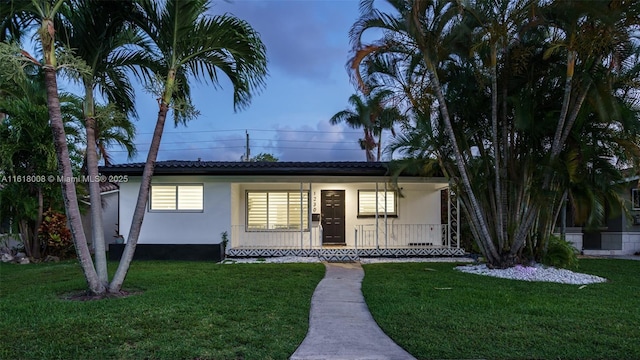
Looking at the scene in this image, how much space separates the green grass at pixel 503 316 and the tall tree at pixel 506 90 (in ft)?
6.44

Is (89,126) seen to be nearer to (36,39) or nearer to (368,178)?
(36,39)

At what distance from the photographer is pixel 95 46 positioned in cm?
695

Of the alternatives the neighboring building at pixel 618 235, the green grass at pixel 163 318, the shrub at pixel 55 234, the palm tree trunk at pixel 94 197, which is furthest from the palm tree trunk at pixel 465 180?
the shrub at pixel 55 234

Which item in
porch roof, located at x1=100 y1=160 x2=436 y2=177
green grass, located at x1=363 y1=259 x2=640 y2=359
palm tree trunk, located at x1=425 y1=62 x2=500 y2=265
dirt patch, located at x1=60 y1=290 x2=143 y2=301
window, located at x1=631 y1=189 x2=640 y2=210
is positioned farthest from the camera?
window, located at x1=631 y1=189 x2=640 y2=210

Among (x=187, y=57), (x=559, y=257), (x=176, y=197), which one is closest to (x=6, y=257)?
(x=176, y=197)

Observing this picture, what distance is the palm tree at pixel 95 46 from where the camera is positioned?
21.6 ft

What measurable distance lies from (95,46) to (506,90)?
323 inches

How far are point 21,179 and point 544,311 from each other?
13043 mm

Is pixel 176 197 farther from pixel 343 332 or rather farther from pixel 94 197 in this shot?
pixel 343 332

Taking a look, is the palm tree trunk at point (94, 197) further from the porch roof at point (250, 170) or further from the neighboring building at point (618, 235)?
the neighboring building at point (618, 235)

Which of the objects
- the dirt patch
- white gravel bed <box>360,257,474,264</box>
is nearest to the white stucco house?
white gravel bed <box>360,257,474,264</box>

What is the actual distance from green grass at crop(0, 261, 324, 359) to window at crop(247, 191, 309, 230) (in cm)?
487

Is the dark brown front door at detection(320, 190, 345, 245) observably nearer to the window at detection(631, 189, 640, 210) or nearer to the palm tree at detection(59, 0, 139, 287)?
the palm tree at detection(59, 0, 139, 287)

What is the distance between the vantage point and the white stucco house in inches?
476
